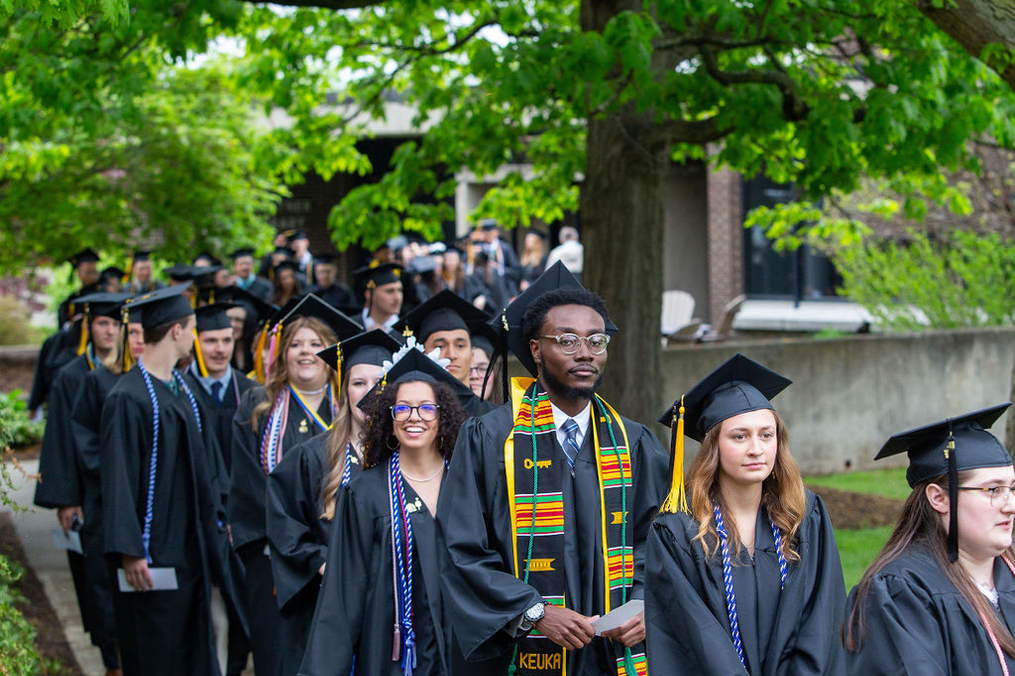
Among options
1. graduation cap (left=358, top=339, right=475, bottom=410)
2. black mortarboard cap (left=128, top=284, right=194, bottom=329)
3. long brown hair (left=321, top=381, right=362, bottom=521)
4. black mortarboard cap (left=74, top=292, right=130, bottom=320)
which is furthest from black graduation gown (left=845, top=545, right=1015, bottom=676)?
black mortarboard cap (left=74, top=292, right=130, bottom=320)

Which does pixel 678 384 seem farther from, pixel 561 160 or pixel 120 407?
pixel 120 407

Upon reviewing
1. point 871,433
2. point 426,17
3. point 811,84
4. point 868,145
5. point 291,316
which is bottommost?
point 871,433

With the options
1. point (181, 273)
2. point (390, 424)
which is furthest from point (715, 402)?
point (181, 273)

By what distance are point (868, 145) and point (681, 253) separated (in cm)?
1643

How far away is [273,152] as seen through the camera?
10633 millimetres

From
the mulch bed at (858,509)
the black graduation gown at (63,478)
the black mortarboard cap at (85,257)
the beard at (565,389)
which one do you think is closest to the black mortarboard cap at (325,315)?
the black graduation gown at (63,478)

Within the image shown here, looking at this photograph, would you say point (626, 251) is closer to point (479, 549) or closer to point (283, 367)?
point (283, 367)

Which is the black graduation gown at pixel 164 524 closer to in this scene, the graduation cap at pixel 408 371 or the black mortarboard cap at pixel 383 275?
the graduation cap at pixel 408 371

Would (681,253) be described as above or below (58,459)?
above

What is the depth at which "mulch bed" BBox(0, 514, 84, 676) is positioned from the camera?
7.31m

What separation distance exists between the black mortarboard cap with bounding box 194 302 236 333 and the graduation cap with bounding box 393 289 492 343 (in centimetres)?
131

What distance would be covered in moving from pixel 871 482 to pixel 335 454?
7686mm

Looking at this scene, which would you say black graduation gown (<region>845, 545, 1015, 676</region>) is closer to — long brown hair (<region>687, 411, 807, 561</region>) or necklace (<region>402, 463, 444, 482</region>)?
long brown hair (<region>687, 411, 807, 561</region>)

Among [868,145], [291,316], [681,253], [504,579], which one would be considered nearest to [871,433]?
[868,145]
